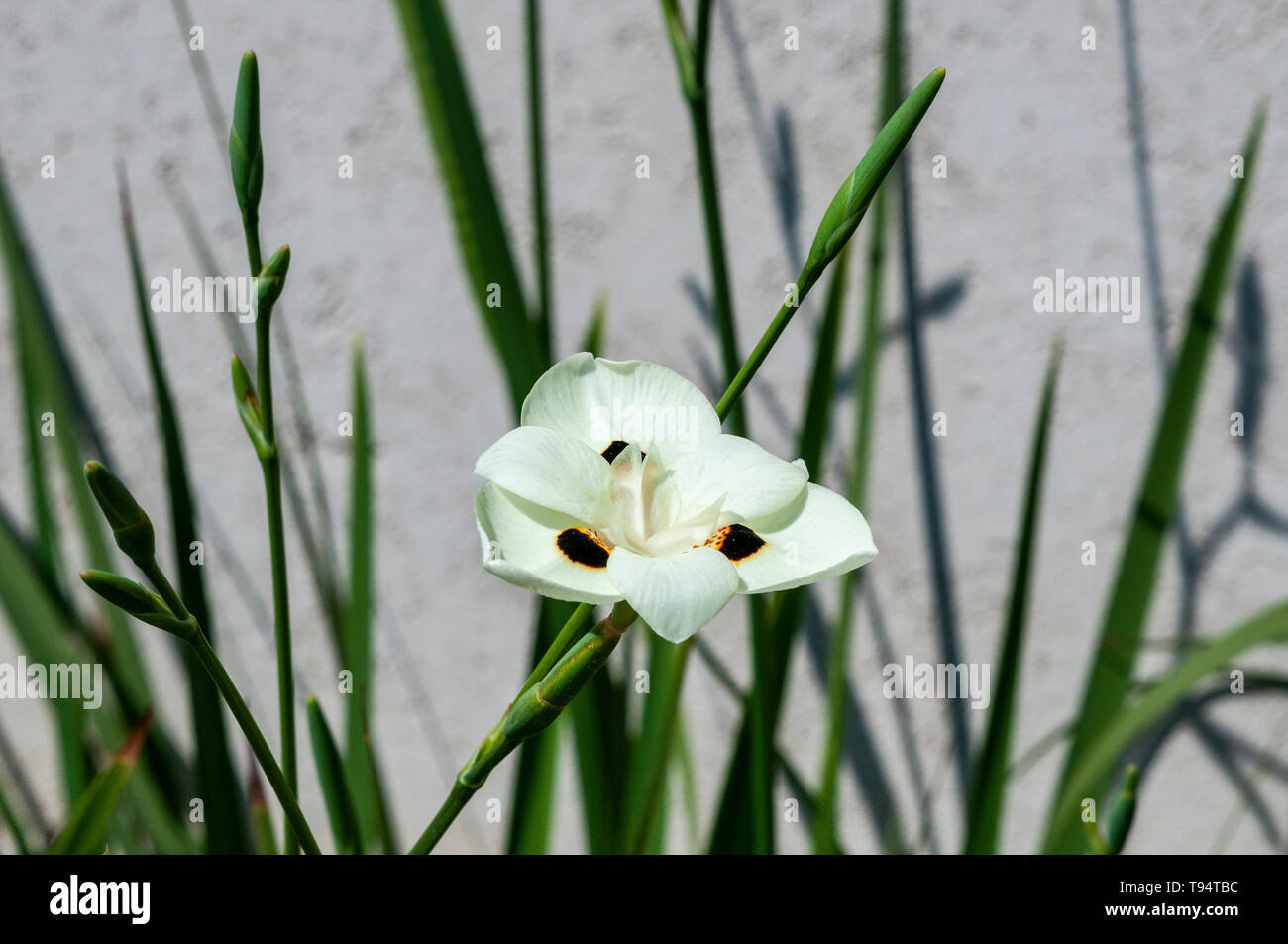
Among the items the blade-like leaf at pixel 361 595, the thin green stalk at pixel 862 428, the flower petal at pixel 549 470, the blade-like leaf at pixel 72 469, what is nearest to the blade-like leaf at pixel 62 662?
the blade-like leaf at pixel 72 469

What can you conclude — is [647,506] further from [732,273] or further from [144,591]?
[732,273]

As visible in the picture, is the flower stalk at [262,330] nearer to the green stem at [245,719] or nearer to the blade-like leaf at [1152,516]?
the green stem at [245,719]

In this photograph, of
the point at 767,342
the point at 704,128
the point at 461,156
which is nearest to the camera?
the point at 767,342

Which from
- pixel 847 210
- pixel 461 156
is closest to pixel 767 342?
pixel 847 210

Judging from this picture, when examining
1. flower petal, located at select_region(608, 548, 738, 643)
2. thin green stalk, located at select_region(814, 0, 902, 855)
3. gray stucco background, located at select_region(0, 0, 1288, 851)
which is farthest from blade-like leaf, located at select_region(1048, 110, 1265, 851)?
flower petal, located at select_region(608, 548, 738, 643)

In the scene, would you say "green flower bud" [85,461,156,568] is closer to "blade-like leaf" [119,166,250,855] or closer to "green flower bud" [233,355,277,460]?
"green flower bud" [233,355,277,460]
